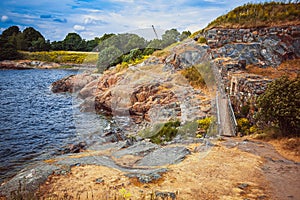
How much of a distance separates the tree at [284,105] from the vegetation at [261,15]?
9604mm

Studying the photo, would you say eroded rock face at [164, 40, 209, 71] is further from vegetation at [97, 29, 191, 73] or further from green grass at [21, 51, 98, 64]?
green grass at [21, 51, 98, 64]

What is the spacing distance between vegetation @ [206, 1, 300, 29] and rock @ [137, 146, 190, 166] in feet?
42.6

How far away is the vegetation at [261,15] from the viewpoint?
55.2 feet

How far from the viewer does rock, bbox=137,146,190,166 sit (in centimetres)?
820

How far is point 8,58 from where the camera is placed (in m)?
59.0

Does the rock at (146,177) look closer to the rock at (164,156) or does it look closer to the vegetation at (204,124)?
the rock at (164,156)

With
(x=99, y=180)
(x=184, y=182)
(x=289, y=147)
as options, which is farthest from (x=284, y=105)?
(x=99, y=180)

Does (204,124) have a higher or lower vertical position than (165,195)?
higher

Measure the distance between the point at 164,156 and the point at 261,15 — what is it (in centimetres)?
1467

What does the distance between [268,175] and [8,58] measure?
218 ft

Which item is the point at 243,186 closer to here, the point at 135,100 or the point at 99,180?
the point at 99,180

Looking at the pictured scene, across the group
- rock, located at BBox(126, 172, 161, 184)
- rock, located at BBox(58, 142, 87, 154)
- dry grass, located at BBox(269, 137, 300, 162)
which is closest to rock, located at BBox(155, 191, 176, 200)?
rock, located at BBox(126, 172, 161, 184)

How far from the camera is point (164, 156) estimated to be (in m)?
8.66

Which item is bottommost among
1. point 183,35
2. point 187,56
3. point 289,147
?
point 289,147
